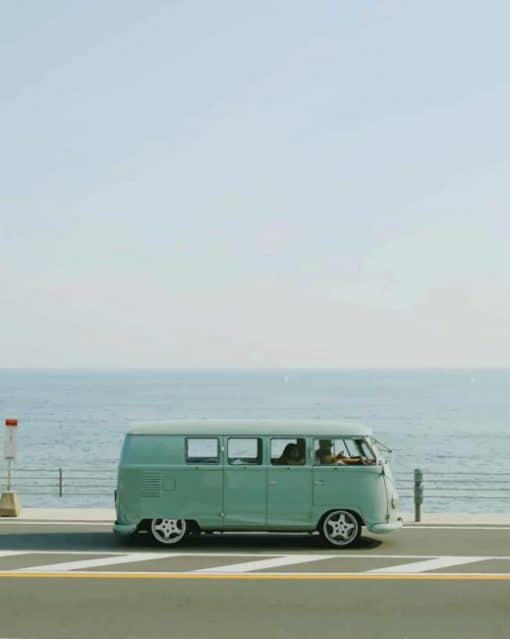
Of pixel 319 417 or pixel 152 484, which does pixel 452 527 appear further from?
pixel 319 417

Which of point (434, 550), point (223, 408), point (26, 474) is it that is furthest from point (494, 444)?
point (434, 550)

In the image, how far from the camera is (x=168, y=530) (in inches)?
681

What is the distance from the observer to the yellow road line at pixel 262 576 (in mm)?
14531

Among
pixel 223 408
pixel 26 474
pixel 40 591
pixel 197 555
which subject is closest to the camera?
pixel 40 591

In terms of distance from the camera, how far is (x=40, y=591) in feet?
44.6

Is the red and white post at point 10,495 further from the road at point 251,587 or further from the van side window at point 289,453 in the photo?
the van side window at point 289,453

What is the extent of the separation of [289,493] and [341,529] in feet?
3.50

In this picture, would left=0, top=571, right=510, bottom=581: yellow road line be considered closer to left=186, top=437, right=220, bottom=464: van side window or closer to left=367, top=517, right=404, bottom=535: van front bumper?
left=367, top=517, right=404, bottom=535: van front bumper

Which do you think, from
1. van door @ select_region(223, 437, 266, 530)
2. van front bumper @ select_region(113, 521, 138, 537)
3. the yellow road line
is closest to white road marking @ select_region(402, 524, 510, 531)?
van door @ select_region(223, 437, 266, 530)

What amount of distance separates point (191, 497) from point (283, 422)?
1.97 metres

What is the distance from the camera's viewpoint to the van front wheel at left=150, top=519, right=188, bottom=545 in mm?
17250

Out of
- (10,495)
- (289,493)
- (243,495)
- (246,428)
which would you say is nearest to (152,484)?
(243,495)

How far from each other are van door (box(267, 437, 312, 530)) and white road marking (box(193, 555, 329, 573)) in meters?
0.85

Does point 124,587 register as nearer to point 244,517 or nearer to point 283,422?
point 244,517
